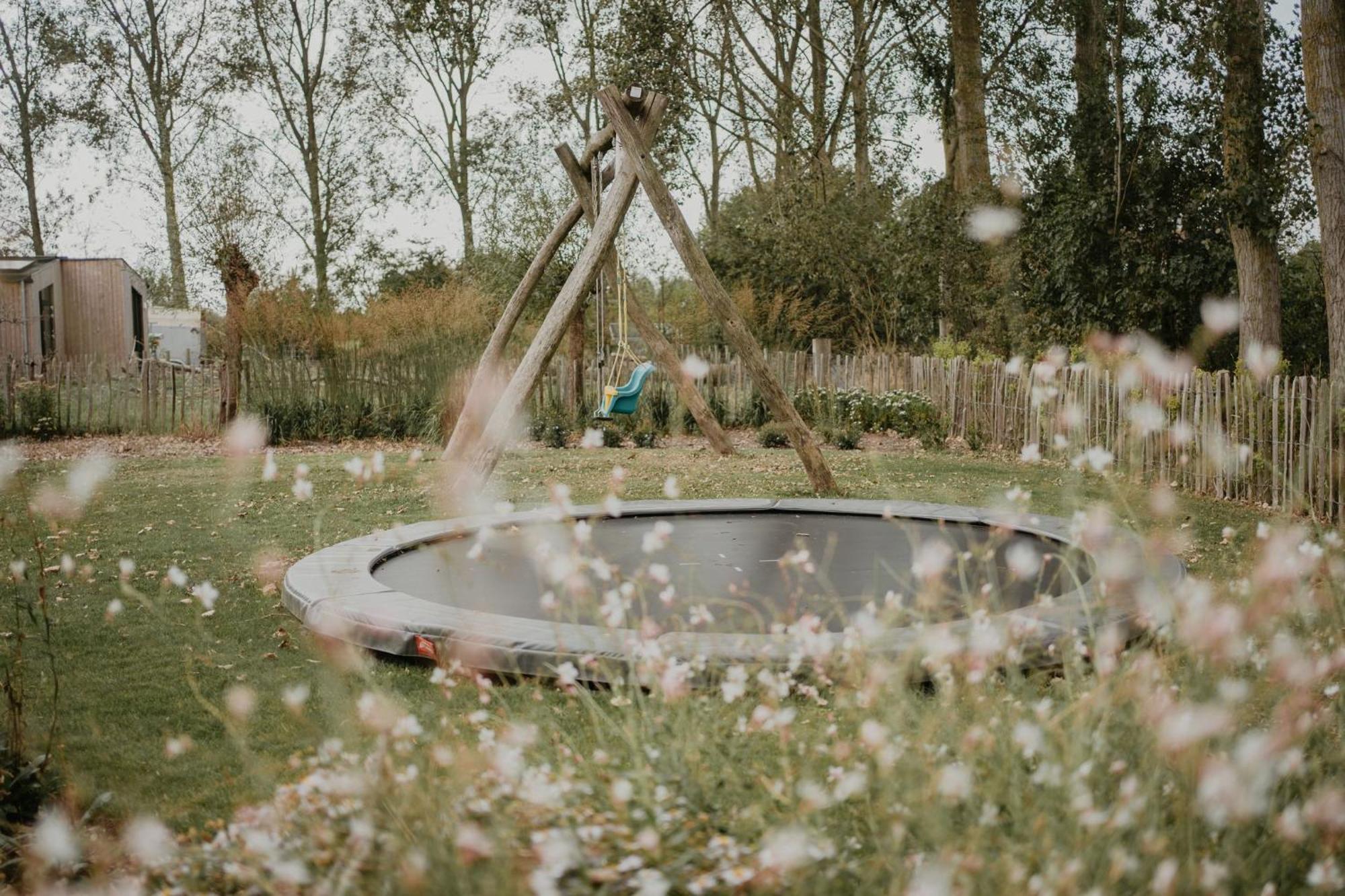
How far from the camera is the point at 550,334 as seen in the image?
197 inches

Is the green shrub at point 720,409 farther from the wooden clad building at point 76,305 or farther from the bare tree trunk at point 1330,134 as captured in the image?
the wooden clad building at point 76,305

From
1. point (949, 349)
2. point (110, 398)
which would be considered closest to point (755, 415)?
point (949, 349)

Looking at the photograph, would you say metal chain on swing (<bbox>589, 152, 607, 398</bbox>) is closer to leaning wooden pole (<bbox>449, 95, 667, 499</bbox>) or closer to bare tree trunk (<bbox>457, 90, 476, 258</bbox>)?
leaning wooden pole (<bbox>449, 95, 667, 499</bbox>)

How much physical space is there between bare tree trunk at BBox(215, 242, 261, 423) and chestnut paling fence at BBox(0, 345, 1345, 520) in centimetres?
10

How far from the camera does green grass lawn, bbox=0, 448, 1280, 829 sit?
2.35 m

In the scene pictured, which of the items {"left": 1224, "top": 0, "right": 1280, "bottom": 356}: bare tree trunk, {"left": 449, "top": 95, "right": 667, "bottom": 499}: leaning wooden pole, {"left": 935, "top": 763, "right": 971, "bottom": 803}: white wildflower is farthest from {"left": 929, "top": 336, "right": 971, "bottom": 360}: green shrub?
{"left": 935, "top": 763, "right": 971, "bottom": 803}: white wildflower

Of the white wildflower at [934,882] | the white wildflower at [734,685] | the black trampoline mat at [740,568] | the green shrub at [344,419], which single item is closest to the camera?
the white wildflower at [934,882]

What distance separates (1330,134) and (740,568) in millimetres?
4640

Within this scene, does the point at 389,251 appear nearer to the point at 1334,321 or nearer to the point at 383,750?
the point at 1334,321

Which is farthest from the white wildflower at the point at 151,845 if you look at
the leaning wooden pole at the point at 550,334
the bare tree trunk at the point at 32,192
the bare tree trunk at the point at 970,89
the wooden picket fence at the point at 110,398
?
the bare tree trunk at the point at 32,192

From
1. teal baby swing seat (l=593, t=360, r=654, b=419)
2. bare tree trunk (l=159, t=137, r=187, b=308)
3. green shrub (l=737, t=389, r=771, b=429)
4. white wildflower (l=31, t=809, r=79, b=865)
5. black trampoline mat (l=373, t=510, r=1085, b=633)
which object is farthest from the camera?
bare tree trunk (l=159, t=137, r=187, b=308)

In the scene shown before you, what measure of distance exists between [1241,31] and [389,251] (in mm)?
13495

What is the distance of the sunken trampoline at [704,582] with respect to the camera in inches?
74.5

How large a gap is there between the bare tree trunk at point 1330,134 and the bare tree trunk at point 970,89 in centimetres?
499
